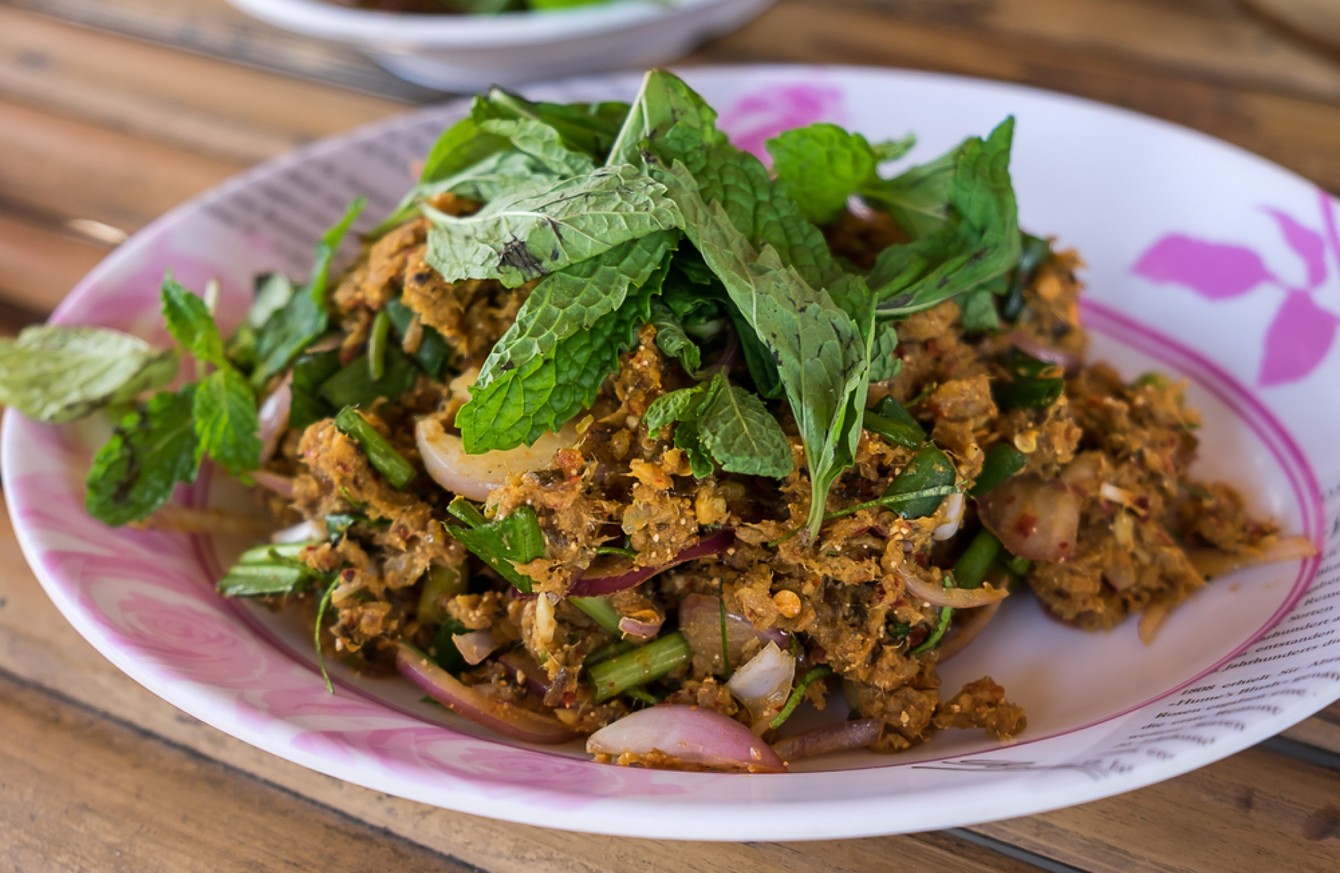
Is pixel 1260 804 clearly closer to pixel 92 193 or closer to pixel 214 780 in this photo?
pixel 214 780

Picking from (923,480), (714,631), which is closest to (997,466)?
(923,480)

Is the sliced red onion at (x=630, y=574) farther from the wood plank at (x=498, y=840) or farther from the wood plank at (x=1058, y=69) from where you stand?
the wood plank at (x=1058, y=69)

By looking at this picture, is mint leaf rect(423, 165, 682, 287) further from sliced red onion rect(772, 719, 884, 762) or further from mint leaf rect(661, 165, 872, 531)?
sliced red onion rect(772, 719, 884, 762)

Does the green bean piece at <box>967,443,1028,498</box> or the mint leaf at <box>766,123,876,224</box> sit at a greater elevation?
the mint leaf at <box>766,123,876,224</box>

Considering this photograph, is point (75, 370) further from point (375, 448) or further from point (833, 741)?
point (833, 741)

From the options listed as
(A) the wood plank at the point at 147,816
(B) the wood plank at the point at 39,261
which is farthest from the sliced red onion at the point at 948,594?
(B) the wood plank at the point at 39,261

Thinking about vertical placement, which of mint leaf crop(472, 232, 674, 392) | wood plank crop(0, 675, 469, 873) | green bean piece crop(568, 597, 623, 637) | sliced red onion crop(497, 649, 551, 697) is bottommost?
wood plank crop(0, 675, 469, 873)

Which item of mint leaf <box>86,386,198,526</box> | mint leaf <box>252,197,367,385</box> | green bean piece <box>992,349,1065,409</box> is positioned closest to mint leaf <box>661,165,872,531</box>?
green bean piece <box>992,349,1065,409</box>
